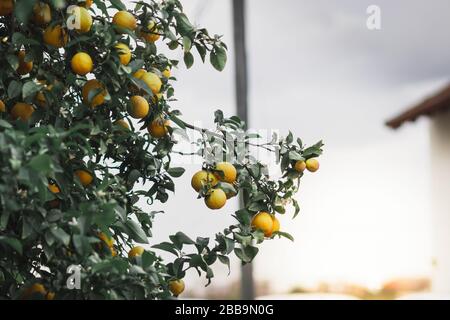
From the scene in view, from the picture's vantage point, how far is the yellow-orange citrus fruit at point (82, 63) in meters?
0.90

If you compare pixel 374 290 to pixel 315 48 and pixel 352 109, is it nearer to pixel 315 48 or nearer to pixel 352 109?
pixel 352 109

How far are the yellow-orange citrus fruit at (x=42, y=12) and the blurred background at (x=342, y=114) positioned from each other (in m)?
1.50

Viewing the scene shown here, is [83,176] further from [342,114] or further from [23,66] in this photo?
[342,114]

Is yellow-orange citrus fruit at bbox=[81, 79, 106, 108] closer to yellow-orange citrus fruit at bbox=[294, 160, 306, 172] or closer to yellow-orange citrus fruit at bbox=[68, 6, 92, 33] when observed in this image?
yellow-orange citrus fruit at bbox=[68, 6, 92, 33]

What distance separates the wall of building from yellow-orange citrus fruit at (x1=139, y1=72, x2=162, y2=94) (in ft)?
7.32

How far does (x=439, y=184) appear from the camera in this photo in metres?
3.05

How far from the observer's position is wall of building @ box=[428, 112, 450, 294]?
117 inches

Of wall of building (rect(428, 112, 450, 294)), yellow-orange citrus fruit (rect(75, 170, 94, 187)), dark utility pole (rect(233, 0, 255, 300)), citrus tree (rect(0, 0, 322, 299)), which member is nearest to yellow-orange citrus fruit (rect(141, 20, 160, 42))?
citrus tree (rect(0, 0, 322, 299))

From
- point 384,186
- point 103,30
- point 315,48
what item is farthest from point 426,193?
point 103,30

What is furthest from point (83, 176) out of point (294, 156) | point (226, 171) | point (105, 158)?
point (294, 156)

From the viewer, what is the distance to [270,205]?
1.02m

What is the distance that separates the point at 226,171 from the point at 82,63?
0.26 metres

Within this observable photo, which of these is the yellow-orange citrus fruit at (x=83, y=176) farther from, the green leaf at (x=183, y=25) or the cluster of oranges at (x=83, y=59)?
the green leaf at (x=183, y=25)

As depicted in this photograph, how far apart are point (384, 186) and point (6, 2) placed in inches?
78.1
